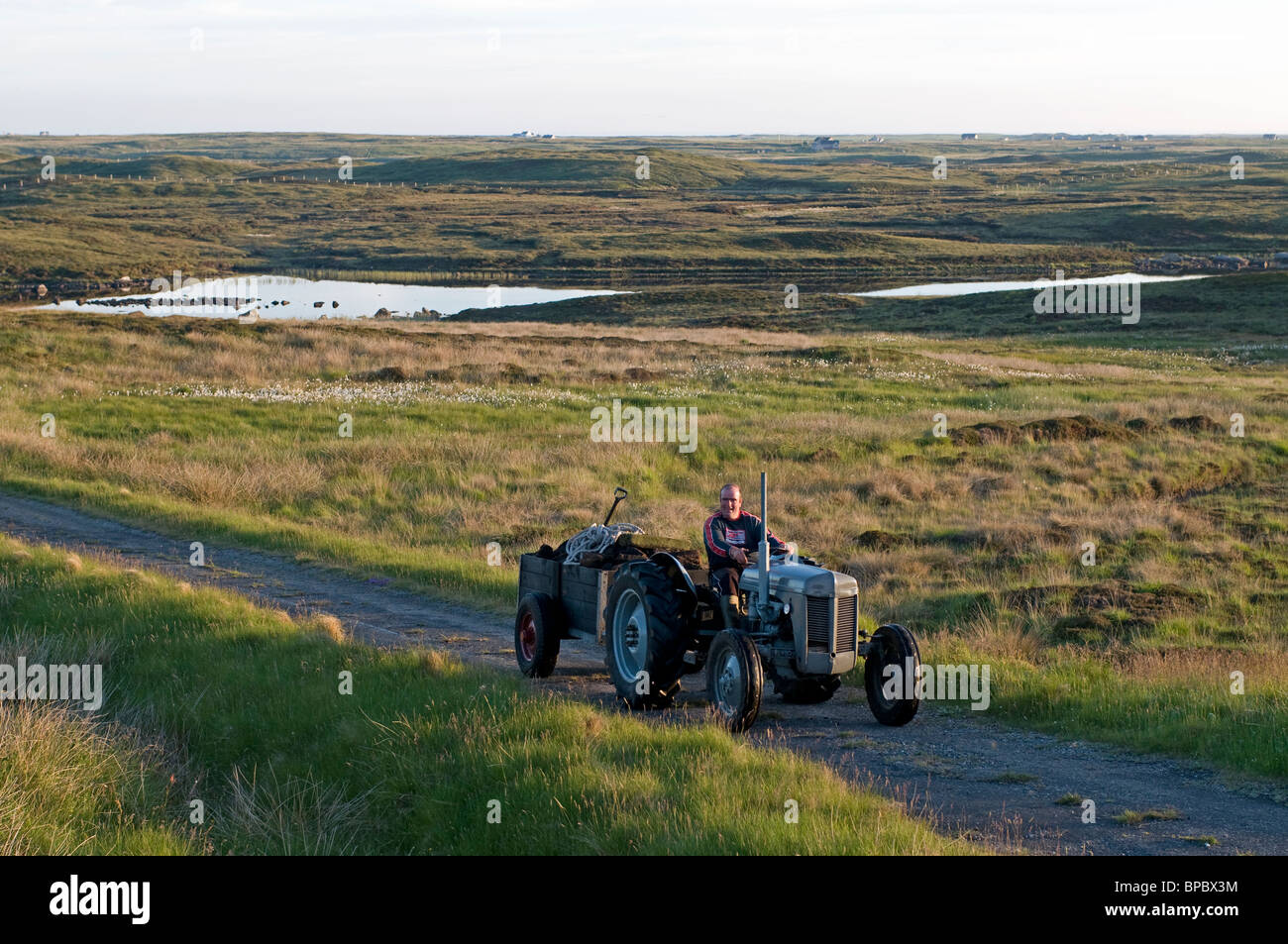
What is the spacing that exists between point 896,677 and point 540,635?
3317 mm

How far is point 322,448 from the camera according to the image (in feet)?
85.8

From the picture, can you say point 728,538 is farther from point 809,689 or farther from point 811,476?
point 811,476

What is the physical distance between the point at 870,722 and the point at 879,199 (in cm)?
16671

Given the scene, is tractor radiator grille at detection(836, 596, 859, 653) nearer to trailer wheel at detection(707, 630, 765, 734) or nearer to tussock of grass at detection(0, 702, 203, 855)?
trailer wheel at detection(707, 630, 765, 734)

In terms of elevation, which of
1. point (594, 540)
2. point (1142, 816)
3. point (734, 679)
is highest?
point (594, 540)

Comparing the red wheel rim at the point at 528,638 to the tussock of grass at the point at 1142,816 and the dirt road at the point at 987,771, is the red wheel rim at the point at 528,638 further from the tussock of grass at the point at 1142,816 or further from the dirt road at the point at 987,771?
the tussock of grass at the point at 1142,816

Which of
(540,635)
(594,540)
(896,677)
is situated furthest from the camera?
(594,540)

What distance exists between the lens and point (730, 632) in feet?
32.1

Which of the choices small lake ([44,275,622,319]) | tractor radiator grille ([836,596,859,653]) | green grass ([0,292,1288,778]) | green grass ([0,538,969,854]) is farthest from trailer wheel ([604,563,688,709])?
small lake ([44,275,622,319])

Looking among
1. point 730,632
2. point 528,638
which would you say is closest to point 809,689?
point 730,632

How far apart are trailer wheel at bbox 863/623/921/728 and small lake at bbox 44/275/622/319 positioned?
5911cm

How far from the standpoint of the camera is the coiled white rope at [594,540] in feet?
39.4

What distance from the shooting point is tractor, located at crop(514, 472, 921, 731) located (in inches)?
385
